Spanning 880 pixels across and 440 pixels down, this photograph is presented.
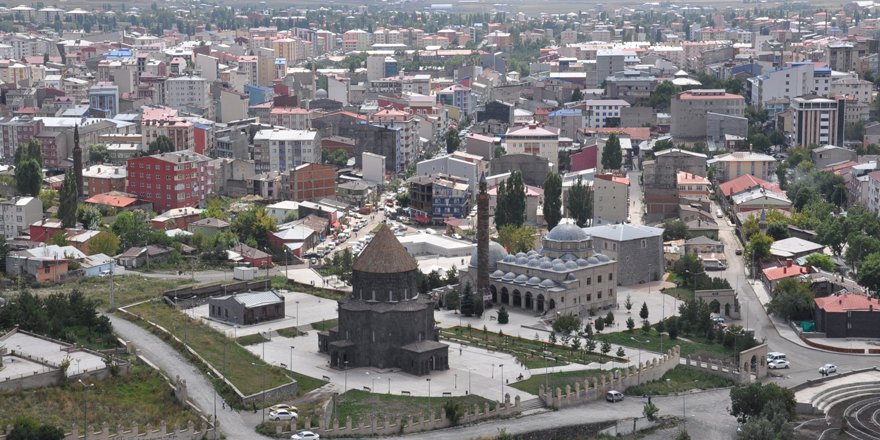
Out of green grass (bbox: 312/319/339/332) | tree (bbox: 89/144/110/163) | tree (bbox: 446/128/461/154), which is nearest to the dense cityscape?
tree (bbox: 89/144/110/163)

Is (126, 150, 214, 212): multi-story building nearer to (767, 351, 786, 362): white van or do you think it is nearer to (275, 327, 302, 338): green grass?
(275, 327, 302, 338): green grass

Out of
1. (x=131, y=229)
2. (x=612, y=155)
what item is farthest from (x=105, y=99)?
(x=131, y=229)

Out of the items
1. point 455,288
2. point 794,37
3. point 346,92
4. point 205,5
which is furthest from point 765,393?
point 205,5

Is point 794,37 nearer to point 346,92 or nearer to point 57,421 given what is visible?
point 346,92

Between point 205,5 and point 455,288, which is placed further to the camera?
point 205,5

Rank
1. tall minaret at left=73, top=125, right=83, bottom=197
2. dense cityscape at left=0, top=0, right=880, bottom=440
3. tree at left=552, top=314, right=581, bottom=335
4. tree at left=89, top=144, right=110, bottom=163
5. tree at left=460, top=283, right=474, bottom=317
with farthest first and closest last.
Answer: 1. tree at left=89, top=144, right=110, bottom=163
2. tall minaret at left=73, top=125, right=83, bottom=197
3. tree at left=460, top=283, right=474, bottom=317
4. tree at left=552, top=314, right=581, bottom=335
5. dense cityscape at left=0, top=0, right=880, bottom=440

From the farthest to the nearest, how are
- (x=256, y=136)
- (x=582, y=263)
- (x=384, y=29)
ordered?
(x=384, y=29), (x=256, y=136), (x=582, y=263)

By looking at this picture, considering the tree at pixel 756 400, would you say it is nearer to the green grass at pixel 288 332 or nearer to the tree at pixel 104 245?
the green grass at pixel 288 332

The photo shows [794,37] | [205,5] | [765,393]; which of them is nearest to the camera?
[765,393]
